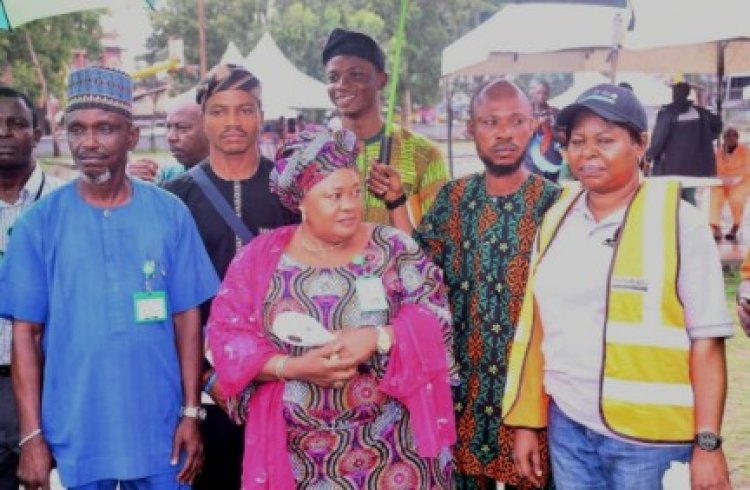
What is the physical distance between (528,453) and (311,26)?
42.1 metres

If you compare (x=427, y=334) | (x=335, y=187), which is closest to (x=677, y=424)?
(x=427, y=334)

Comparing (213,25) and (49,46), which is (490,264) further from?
(213,25)

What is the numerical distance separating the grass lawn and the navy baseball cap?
291cm

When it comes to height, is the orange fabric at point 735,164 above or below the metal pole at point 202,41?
below

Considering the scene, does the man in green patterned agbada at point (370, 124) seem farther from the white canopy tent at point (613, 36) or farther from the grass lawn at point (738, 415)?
the grass lawn at point (738, 415)

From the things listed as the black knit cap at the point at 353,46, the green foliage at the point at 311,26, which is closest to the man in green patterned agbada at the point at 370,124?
the black knit cap at the point at 353,46

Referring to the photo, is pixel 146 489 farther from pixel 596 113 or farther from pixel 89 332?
pixel 596 113

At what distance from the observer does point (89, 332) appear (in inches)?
114

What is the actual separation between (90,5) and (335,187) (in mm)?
1687

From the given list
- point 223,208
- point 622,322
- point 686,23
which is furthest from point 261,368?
point 686,23

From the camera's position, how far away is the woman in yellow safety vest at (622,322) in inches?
103

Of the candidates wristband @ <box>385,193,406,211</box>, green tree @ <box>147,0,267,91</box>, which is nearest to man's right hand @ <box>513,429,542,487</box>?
wristband @ <box>385,193,406,211</box>

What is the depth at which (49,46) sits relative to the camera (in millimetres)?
30359

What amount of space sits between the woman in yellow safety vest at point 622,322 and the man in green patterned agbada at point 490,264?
32cm
